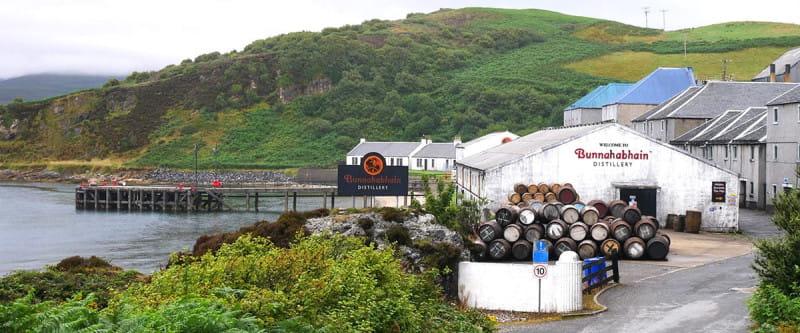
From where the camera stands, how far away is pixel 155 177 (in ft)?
399

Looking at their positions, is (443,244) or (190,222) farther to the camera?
(190,222)

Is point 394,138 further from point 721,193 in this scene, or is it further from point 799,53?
point 721,193

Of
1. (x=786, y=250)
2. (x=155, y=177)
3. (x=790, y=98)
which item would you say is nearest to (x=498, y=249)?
(x=786, y=250)

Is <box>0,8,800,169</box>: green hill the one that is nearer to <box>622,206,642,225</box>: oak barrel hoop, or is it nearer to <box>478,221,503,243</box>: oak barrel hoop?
<box>622,206,642,225</box>: oak barrel hoop

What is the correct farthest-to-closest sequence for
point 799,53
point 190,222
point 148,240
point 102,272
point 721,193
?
1. point 799,53
2. point 190,222
3. point 148,240
4. point 721,193
5. point 102,272

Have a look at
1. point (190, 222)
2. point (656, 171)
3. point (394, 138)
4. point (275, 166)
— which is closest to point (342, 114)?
point (394, 138)

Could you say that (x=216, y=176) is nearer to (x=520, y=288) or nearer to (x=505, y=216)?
(x=505, y=216)

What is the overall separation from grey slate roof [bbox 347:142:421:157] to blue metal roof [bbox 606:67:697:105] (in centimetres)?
3998

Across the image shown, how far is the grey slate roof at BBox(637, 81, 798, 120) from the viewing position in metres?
63.3

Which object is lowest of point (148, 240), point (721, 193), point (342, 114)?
point (148, 240)

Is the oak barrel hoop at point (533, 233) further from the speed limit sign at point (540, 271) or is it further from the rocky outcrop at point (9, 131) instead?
the rocky outcrop at point (9, 131)

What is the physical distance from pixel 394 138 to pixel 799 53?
7007 centimetres

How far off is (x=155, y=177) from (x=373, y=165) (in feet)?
318

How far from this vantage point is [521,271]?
21734 mm
